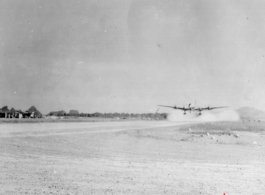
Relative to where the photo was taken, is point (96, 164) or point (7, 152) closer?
point (96, 164)

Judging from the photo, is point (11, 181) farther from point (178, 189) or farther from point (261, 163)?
point (261, 163)

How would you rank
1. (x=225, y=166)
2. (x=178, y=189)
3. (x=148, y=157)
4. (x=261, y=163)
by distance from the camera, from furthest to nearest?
(x=148, y=157) → (x=261, y=163) → (x=225, y=166) → (x=178, y=189)

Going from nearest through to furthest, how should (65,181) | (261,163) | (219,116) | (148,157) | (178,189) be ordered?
(178,189) → (65,181) → (261,163) → (148,157) → (219,116)

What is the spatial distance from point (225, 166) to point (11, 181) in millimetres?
7917

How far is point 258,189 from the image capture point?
7.97 metres

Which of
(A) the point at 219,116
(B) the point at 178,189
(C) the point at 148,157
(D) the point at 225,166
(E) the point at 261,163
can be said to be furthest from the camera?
(A) the point at 219,116

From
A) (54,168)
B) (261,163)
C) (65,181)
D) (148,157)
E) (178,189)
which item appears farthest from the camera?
(148,157)

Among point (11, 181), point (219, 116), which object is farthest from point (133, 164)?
point (219, 116)

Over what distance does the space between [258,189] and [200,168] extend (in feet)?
9.72

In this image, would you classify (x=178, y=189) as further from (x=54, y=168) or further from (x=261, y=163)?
(x=261, y=163)

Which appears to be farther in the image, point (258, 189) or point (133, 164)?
point (133, 164)

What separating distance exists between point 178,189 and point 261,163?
5.87 metres

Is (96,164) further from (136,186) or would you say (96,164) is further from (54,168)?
(136,186)

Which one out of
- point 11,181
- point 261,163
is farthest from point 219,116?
point 11,181
